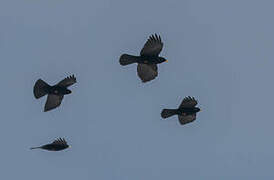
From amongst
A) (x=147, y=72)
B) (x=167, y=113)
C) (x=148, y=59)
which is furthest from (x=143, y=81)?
(x=167, y=113)

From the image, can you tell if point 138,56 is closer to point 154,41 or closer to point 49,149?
point 154,41

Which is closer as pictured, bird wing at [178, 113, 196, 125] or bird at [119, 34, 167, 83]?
bird at [119, 34, 167, 83]

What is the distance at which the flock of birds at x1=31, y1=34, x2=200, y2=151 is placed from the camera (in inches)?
2918

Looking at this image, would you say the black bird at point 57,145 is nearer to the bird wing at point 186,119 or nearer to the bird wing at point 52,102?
the bird wing at point 52,102

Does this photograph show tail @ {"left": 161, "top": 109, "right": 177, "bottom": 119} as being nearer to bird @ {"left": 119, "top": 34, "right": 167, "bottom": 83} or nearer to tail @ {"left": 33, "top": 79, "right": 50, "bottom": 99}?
bird @ {"left": 119, "top": 34, "right": 167, "bottom": 83}

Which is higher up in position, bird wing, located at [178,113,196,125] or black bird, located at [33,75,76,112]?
black bird, located at [33,75,76,112]

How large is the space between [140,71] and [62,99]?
586 centimetres

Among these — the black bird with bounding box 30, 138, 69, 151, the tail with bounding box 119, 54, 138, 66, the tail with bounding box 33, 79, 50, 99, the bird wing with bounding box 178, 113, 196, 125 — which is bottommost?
the black bird with bounding box 30, 138, 69, 151

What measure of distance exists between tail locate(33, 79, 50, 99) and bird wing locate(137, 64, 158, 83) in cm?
612

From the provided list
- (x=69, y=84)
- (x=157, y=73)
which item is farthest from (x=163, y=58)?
(x=69, y=84)

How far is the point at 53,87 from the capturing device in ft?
252

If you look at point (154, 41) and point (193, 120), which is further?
point (193, 120)

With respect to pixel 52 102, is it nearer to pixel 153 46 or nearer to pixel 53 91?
pixel 53 91

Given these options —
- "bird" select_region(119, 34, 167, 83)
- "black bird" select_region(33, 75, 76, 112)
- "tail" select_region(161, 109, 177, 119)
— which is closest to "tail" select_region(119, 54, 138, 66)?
"bird" select_region(119, 34, 167, 83)
